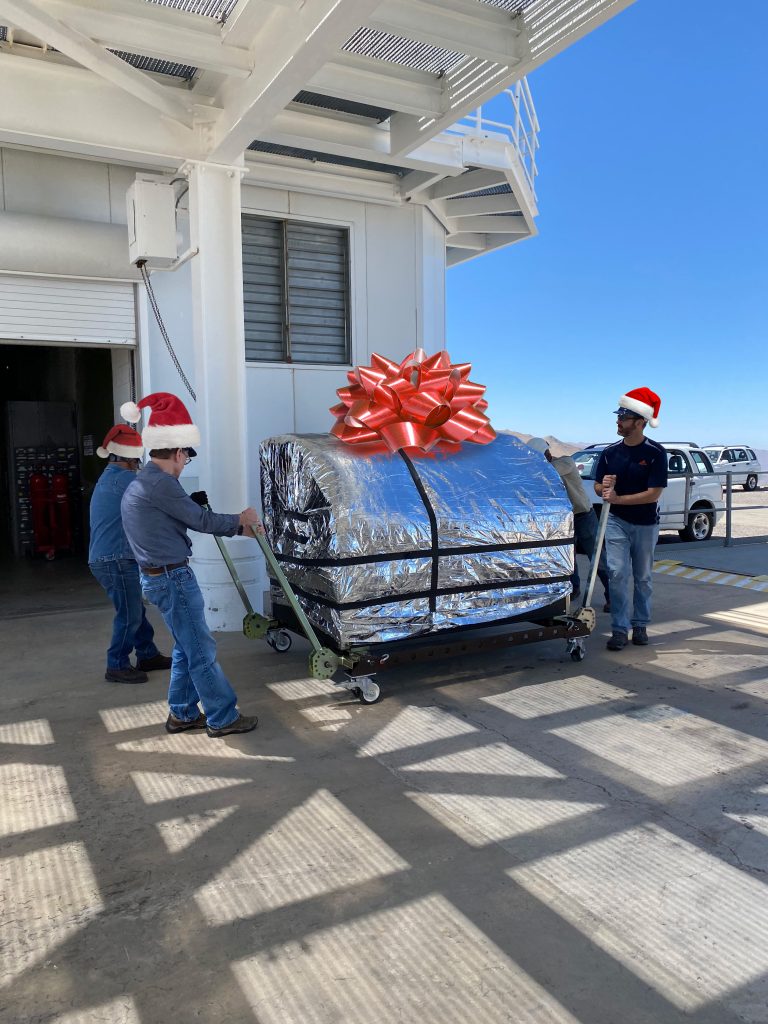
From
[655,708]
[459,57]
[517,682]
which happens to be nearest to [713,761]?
[655,708]

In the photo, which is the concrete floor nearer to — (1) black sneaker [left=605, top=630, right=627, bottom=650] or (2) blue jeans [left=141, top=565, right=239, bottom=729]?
(2) blue jeans [left=141, top=565, right=239, bottom=729]

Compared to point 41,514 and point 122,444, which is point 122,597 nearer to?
point 122,444

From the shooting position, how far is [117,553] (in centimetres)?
525

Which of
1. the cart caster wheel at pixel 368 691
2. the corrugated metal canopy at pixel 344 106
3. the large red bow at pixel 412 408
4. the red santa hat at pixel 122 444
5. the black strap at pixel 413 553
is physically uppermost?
the corrugated metal canopy at pixel 344 106

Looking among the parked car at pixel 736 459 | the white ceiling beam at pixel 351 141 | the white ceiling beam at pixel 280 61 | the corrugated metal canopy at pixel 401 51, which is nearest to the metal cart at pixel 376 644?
the white ceiling beam at pixel 280 61

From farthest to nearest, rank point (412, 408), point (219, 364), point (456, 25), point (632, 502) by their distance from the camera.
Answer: point (219, 364) → point (632, 502) → point (456, 25) → point (412, 408)

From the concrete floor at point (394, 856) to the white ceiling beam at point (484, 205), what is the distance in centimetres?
682

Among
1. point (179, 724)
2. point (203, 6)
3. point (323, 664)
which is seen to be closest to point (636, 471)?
point (323, 664)

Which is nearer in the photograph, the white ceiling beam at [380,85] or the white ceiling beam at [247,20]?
the white ceiling beam at [247,20]

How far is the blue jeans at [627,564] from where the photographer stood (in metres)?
6.09

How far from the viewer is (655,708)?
4.73 metres

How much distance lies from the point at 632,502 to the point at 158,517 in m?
3.65

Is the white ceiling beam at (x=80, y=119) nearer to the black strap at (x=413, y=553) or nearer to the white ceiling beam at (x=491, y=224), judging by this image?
the black strap at (x=413, y=553)

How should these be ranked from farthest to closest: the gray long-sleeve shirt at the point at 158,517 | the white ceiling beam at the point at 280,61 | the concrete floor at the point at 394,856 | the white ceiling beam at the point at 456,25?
the white ceiling beam at the point at 456,25 < the white ceiling beam at the point at 280,61 < the gray long-sleeve shirt at the point at 158,517 < the concrete floor at the point at 394,856
